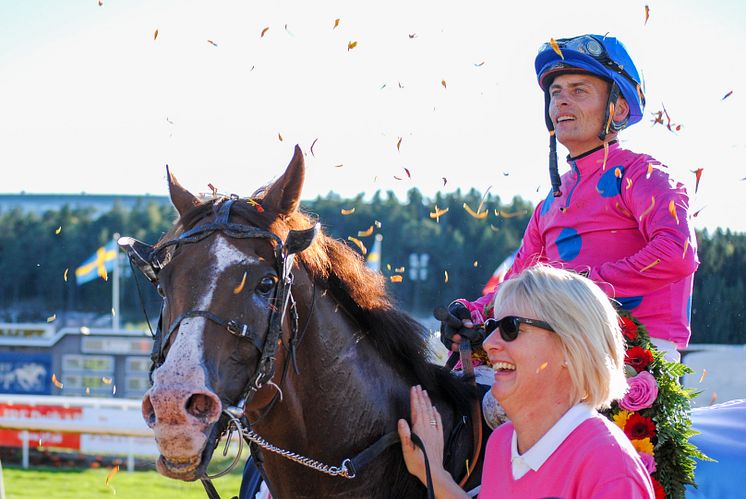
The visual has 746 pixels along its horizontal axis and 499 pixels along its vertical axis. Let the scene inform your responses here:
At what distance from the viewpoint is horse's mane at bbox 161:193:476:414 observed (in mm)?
2809

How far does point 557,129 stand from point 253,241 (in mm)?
1545

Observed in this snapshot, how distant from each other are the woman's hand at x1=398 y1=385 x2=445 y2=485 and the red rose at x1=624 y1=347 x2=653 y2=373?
0.70 m

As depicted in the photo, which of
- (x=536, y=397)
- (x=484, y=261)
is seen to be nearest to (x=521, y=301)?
(x=536, y=397)

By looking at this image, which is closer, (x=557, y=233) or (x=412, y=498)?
(x=412, y=498)

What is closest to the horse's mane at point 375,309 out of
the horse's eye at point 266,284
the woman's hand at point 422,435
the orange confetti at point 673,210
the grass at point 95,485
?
the woman's hand at point 422,435

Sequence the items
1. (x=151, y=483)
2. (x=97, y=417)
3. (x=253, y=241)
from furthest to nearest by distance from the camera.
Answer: (x=97, y=417) < (x=151, y=483) < (x=253, y=241)

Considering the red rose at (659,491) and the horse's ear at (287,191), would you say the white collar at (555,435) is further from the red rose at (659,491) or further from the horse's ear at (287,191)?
the horse's ear at (287,191)

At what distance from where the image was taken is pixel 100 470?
1148 cm

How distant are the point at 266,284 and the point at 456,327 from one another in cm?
87

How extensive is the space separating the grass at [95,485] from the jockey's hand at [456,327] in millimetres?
6950

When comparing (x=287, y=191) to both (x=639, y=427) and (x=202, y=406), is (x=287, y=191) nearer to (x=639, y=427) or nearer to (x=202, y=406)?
(x=202, y=406)

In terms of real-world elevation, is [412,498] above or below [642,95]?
below

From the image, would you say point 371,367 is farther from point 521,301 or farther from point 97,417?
point 97,417

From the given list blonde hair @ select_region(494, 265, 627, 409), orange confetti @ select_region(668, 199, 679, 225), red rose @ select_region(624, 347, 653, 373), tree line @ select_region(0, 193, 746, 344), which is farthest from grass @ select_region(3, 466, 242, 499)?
blonde hair @ select_region(494, 265, 627, 409)
